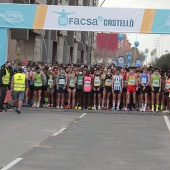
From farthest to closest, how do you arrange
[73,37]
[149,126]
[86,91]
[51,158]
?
[73,37] < [86,91] < [149,126] < [51,158]

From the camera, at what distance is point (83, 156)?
9.56m

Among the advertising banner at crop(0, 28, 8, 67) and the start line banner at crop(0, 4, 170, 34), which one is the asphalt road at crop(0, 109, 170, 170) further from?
the start line banner at crop(0, 4, 170, 34)

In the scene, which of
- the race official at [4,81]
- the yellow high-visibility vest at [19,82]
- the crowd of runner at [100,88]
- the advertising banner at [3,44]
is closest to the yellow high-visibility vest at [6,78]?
the race official at [4,81]

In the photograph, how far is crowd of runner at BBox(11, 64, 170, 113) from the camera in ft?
67.8

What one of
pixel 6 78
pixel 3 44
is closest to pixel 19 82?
pixel 6 78

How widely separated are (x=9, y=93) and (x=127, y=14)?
6.61 m

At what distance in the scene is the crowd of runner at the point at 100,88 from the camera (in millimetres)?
20656

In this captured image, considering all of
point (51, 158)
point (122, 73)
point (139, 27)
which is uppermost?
point (139, 27)

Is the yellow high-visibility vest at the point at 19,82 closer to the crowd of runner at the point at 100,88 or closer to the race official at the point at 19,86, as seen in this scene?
the race official at the point at 19,86

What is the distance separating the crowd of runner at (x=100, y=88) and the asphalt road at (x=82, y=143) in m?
3.17

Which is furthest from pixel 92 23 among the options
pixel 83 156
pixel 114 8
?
pixel 83 156

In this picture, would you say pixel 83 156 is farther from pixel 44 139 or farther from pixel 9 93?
pixel 9 93

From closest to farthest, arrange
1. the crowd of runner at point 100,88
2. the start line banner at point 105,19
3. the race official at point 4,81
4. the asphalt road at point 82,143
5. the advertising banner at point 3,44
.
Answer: the asphalt road at point 82,143 → the race official at point 4,81 → the crowd of runner at point 100,88 → the start line banner at point 105,19 → the advertising banner at point 3,44

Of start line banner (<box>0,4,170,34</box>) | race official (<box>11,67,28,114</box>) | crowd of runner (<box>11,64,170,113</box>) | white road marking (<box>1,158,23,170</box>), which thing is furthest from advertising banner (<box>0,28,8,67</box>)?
white road marking (<box>1,158,23,170</box>)
